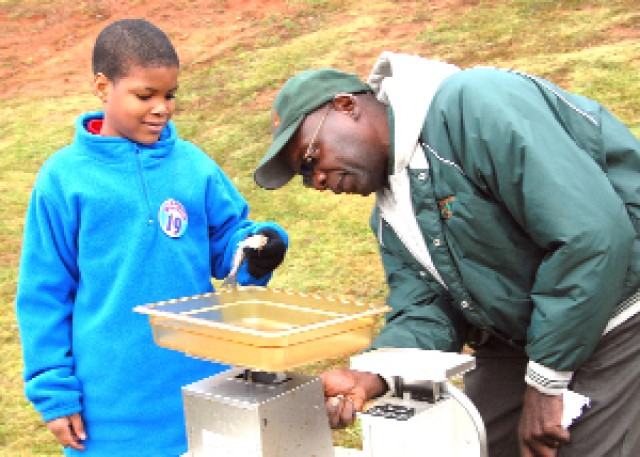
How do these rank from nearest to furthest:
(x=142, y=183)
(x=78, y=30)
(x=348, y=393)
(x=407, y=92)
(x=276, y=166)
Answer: (x=348, y=393) < (x=407, y=92) < (x=276, y=166) < (x=142, y=183) < (x=78, y=30)

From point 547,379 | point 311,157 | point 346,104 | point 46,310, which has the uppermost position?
point 346,104

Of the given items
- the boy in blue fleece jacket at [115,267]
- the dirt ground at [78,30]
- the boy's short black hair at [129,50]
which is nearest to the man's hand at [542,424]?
the boy in blue fleece jacket at [115,267]

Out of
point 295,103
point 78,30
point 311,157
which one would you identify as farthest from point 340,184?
point 78,30

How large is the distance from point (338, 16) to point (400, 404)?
10753 millimetres

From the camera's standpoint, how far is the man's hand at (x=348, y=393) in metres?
2.01

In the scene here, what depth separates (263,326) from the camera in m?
1.98

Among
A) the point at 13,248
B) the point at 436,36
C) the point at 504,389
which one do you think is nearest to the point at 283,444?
the point at 504,389

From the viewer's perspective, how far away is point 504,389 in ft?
8.56

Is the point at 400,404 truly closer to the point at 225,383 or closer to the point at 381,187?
the point at 225,383

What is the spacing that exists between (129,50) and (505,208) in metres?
1.09

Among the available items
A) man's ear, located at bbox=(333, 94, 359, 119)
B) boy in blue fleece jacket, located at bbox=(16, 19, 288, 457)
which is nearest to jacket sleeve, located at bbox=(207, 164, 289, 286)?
boy in blue fleece jacket, located at bbox=(16, 19, 288, 457)

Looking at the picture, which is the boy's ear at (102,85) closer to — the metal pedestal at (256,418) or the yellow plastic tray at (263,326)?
the yellow plastic tray at (263,326)

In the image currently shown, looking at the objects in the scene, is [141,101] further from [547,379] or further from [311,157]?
[547,379]

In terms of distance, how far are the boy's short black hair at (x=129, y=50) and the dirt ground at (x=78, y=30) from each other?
9.78 m
